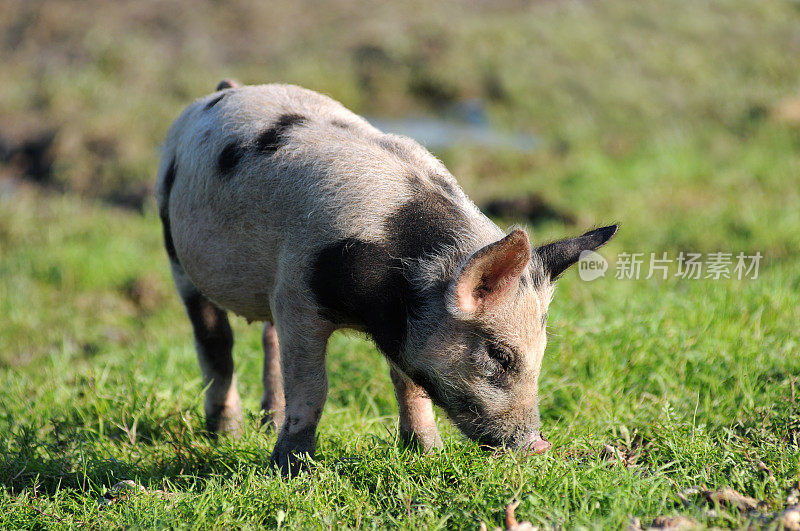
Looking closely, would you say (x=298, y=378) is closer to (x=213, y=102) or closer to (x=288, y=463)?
(x=288, y=463)

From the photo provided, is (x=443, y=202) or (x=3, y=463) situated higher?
(x=443, y=202)

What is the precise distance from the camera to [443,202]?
3619 mm

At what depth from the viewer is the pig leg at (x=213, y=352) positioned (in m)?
4.64

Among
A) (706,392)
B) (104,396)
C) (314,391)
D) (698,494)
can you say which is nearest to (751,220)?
(706,392)

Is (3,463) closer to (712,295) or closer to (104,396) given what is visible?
(104,396)

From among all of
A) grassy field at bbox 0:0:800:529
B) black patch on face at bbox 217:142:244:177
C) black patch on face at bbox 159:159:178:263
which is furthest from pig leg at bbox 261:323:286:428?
black patch on face at bbox 217:142:244:177

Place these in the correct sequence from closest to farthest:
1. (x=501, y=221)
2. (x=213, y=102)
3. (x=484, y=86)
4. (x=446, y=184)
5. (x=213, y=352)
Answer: (x=446, y=184), (x=213, y=102), (x=213, y=352), (x=501, y=221), (x=484, y=86)

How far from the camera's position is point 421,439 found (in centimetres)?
Result: 391

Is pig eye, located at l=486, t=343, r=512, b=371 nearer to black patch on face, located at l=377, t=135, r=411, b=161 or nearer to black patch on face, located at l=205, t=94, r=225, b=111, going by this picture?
black patch on face, located at l=377, t=135, r=411, b=161

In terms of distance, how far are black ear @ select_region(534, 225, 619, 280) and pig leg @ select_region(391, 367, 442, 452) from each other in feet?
3.00

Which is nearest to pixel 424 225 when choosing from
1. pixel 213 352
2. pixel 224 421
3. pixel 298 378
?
pixel 298 378

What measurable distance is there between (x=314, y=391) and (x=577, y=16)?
1278 cm

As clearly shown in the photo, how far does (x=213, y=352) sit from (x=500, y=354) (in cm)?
195

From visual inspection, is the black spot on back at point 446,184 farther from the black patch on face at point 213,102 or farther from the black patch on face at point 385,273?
the black patch on face at point 213,102
